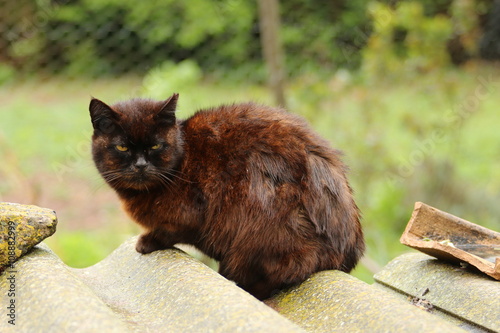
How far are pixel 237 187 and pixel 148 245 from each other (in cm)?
41

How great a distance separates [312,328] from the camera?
158cm

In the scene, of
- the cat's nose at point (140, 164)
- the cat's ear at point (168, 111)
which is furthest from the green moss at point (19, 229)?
the cat's ear at point (168, 111)

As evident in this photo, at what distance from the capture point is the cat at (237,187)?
1.89 metres

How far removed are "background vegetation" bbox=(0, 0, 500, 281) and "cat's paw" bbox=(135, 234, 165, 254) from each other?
7.17ft

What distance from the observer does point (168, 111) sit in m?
2.11

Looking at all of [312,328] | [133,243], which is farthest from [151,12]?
[312,328]

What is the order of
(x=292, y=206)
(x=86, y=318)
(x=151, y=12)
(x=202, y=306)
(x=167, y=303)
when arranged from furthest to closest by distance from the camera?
1. (x=151, y=12)
2. (x=292, y=206)
3. (x=167, y=303)
4. (x=202, y=306)
5. (x=86, y=318)

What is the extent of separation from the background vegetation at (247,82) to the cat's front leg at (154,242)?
220 centimetres

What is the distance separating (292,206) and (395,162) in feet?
12.9

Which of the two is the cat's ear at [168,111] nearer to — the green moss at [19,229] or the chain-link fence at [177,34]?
the green moss at [19,229]

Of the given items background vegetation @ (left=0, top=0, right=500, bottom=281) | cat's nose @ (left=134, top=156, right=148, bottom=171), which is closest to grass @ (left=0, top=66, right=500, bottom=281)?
background vegetation @ (left=0, top=0, right=500, bottom=281)

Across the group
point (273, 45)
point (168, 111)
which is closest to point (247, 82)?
point (273, 45)

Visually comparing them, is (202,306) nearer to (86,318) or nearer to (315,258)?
(86,318)

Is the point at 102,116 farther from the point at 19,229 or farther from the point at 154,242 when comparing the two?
the point at 19,229
